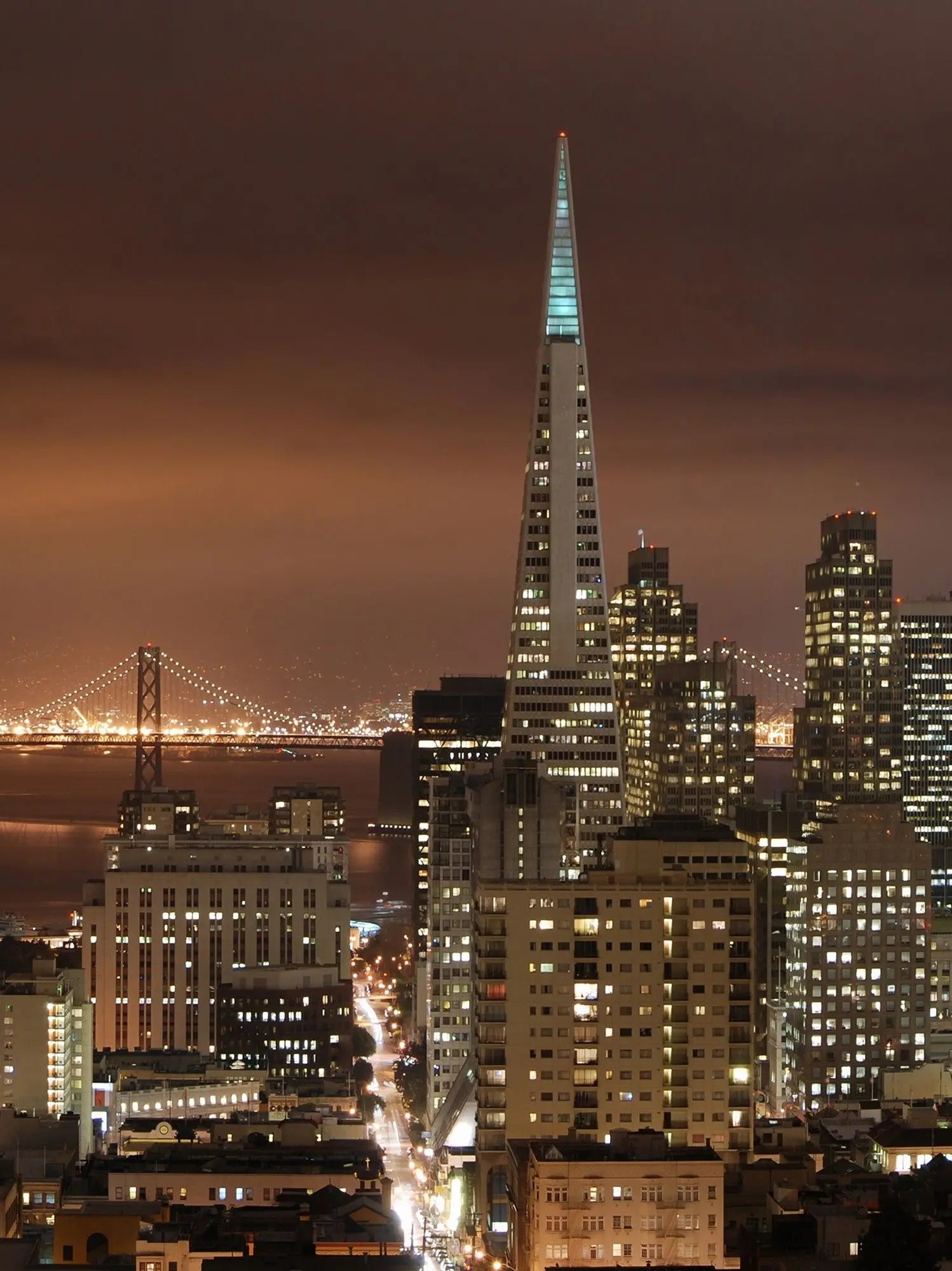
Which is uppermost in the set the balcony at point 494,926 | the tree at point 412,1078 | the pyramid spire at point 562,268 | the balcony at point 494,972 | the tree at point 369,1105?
the pyramid spire at point 562,268

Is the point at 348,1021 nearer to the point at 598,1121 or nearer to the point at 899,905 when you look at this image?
the point at 899,905

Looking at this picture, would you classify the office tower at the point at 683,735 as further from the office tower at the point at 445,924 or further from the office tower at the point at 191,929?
the office tower at the point at 191,929

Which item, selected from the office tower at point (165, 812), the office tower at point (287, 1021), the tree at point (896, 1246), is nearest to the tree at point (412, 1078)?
the office tower at point (287, 1021)

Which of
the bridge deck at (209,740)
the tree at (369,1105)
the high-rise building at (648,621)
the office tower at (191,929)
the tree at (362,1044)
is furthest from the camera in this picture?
the bridge deck at (209,740)

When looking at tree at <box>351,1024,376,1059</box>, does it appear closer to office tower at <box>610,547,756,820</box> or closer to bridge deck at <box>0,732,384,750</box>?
office tower at <box>610,547,756,820</box>

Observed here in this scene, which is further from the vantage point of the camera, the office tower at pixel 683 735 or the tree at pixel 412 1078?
the office tower at pixel 683 735

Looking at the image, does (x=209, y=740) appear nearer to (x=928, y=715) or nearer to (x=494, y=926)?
(x=928, y=715)

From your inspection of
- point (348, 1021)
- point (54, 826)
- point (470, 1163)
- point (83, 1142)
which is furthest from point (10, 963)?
point (54, 826)

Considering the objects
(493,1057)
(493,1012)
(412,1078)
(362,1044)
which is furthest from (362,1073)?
(493,1012)
